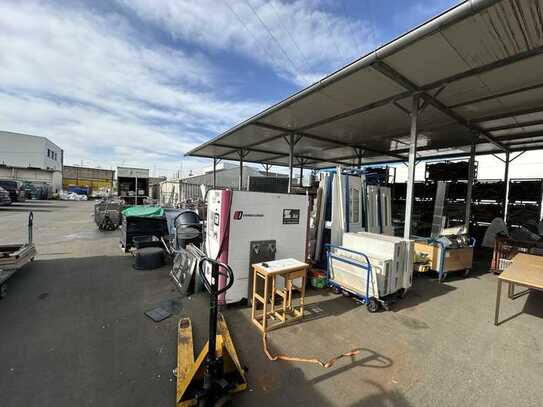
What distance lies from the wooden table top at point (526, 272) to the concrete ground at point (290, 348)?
2.33 ft

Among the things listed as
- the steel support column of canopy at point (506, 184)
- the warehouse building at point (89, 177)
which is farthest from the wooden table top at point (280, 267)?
the warehouse building at point (89, 177)

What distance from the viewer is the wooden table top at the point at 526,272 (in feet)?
8.94

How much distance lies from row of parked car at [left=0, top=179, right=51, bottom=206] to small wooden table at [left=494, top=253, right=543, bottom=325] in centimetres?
2171

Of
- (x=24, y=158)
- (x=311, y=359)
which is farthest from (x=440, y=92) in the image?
(x=24, y=158)

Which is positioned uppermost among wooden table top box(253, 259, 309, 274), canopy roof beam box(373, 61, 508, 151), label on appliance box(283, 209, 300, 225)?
canopy roof beam box(373, 61, 508, 151)

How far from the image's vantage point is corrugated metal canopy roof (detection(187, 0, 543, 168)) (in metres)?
2.79

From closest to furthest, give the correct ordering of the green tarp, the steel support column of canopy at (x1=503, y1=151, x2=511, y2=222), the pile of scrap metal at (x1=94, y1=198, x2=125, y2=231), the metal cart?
the metal cart
the green tarp
the steel support column of canopy at (x1=503, y1=151, x2=511, y2=222)
the pile of scrap metal at (x1=94, y1=198, x2=125, y2=231)

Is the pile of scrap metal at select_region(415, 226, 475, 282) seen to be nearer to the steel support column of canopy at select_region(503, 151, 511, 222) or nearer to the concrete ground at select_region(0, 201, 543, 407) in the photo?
the concrete ground at select_region(0, 201, 543, 407)

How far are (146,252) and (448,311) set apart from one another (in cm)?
540

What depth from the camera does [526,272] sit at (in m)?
3.05

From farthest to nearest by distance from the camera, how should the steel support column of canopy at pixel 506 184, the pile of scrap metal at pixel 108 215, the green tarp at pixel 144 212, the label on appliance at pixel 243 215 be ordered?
1. the pile of scrap metal at pixel 108 215
2. the steel support column of canopy at pixel 506 184
3. the green tarp at pixel 144 212
4. the label on appliance at pixel 243 215

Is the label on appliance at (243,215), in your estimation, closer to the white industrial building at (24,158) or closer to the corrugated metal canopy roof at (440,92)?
the corrugated metal canopy roof at (440,92)

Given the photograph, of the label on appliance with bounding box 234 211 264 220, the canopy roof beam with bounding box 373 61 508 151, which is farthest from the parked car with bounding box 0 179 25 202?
the canopy roof beam with bounding box 373 61 508 151

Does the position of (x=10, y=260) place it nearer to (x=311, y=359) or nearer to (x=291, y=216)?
(x=291, y=216)
